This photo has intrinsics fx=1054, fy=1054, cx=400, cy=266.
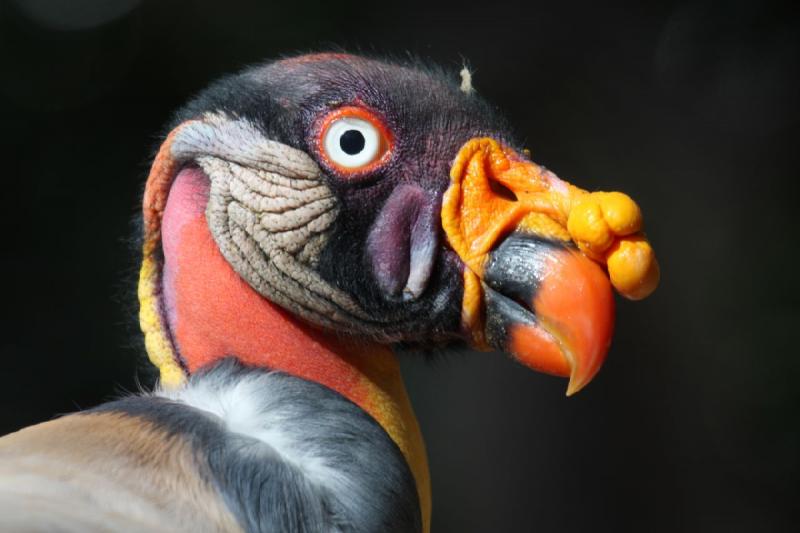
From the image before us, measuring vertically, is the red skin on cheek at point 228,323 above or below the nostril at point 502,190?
below

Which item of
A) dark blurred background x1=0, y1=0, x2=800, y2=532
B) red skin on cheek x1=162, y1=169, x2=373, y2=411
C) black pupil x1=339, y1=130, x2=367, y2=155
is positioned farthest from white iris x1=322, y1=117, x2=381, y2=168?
dark blurred background x1=0, y1=0, x2=800, y2=532

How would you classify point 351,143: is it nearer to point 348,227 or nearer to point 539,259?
point 348,227

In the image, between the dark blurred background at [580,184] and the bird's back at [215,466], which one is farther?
the dark blurred background at [580,184]

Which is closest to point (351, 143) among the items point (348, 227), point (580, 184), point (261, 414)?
point (348, 227)

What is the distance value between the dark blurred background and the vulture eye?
3451 millimetres

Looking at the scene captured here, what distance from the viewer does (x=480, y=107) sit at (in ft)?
7.43

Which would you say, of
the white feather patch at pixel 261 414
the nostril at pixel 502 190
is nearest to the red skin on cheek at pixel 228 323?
the white feather patch at pixel 261 414

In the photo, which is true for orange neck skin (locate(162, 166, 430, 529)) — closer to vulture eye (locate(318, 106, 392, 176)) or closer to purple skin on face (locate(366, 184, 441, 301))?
purple skin on face (locate(366, 184, 441, 301))

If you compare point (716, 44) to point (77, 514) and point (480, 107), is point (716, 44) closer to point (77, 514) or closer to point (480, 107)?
point (480, 107)

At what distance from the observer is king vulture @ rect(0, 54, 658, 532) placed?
185cm

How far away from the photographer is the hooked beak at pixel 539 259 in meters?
1.90

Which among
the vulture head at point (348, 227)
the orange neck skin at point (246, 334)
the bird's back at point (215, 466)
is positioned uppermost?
the vulture head at point (348, 227)

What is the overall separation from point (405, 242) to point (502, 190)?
223 millimetres

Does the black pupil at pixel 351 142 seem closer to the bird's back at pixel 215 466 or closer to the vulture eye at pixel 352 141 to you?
the vulture eye at pixel 352 141
